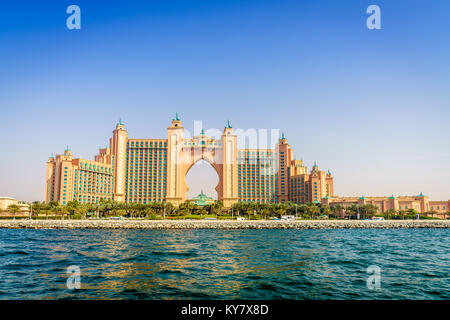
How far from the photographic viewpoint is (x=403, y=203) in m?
147

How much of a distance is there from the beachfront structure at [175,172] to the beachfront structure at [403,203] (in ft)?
68.9

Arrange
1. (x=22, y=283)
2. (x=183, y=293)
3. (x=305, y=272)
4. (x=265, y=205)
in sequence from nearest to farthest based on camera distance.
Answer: (x=183, y=293) < (x=22, y=283) < (x=305, y=272) < (x=265, y=205)

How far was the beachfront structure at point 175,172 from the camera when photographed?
15162 cm

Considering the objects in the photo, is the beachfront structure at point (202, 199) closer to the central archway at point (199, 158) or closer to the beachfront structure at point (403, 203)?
the central archway at point (199, 158)

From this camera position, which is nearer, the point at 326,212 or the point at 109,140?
the point at 326,212

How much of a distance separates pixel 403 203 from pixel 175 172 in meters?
109

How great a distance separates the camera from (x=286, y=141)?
589 ft

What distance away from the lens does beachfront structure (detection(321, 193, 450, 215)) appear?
146m

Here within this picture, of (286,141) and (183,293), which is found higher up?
(286,141)

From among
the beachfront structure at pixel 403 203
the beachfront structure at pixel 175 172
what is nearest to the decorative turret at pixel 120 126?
the beachfront structure at pixel 175 172

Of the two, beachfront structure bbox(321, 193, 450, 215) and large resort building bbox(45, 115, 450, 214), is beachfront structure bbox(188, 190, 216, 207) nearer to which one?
large resort building bbox(45, 115, 450, 214)
